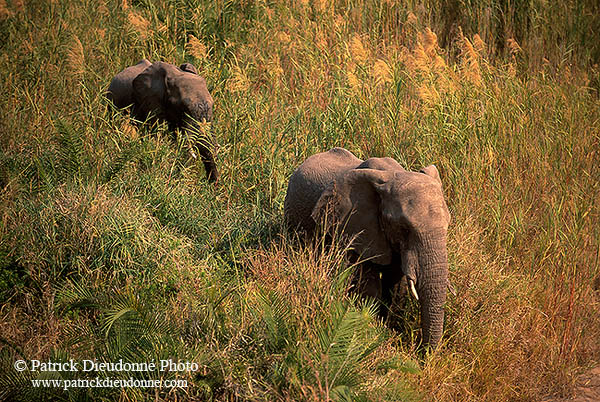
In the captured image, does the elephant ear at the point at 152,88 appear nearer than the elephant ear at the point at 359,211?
No

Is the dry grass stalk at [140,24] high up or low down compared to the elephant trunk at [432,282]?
up

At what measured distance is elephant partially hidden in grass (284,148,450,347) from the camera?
4629mm

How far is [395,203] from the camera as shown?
15.4 feet

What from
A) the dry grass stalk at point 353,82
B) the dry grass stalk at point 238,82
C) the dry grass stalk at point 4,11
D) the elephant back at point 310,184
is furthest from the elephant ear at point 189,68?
the elephant back at point 310,184

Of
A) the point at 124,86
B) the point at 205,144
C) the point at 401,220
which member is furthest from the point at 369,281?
the point at 124,86

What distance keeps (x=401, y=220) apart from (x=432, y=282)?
0.45 m

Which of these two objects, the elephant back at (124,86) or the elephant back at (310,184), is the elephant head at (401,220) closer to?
the elephant back at (310,184)

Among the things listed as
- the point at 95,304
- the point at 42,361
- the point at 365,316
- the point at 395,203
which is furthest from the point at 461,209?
the point at 42,361

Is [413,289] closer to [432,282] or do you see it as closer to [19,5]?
[432,282]

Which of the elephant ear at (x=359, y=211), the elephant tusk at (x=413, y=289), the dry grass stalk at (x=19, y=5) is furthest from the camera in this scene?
the dry grass stalk at (x=19, y=5)

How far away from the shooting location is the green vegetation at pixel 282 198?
13.7 ft

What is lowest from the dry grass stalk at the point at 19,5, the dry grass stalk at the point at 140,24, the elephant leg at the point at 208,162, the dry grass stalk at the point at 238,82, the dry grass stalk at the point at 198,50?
the elephant leg at the point at 208,162

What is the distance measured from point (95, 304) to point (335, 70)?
14.8 feet

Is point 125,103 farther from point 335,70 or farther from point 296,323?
point 296,323
